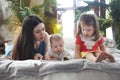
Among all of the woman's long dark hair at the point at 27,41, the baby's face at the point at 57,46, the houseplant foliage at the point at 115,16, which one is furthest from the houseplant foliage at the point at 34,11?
the baby's face at the point at 57,46

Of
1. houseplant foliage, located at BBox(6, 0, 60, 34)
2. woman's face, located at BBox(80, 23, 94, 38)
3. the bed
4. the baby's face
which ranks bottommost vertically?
the bed

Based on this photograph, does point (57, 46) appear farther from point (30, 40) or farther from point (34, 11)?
point (34, 11)

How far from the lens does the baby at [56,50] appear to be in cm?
197

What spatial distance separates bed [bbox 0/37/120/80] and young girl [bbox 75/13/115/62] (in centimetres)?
68

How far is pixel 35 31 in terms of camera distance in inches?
84.0

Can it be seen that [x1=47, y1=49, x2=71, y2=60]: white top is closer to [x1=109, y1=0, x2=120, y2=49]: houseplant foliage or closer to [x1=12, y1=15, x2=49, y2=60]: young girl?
[x1=12, y1=15, x2=49, y2=60]: young girl

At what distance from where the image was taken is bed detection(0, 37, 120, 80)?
1338 mm

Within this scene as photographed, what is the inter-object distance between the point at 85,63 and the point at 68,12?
3.65 m

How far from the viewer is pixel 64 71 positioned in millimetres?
1354

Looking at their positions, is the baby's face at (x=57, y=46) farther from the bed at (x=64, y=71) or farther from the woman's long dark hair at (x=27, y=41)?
the bed at (x=64, y=71)

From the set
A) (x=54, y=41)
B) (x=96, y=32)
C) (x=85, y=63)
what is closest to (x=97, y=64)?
(x=85, y=63)

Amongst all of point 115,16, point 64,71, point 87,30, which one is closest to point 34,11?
point 115,16

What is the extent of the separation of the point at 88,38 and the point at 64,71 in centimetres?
88

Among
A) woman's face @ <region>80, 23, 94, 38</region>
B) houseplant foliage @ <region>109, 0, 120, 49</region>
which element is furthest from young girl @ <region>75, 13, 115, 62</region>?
houseplant foliage @ <region>109, 0, 120, 49</region>
